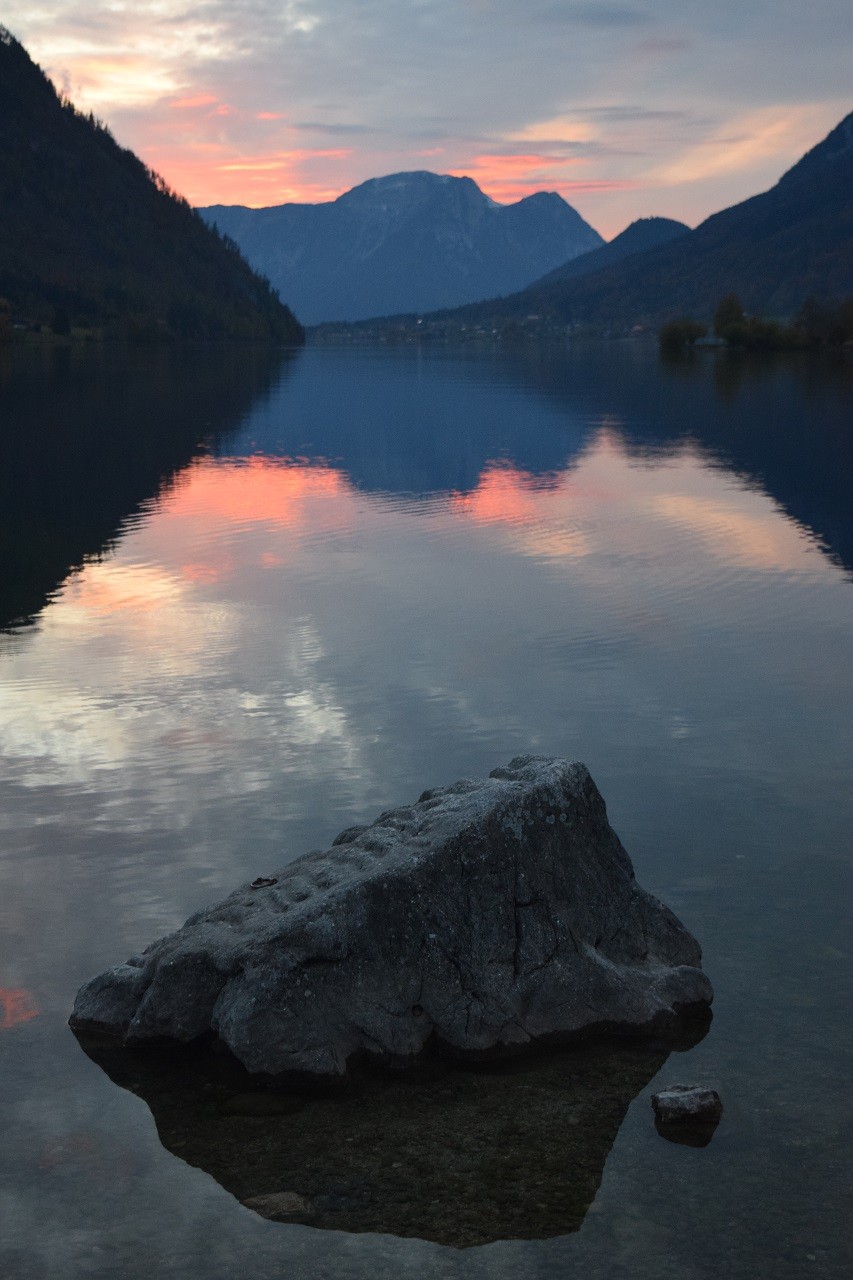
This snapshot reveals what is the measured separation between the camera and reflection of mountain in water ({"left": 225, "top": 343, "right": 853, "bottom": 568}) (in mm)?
47781

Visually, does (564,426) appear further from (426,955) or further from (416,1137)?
(416,1137)

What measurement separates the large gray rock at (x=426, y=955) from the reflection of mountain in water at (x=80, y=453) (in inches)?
592

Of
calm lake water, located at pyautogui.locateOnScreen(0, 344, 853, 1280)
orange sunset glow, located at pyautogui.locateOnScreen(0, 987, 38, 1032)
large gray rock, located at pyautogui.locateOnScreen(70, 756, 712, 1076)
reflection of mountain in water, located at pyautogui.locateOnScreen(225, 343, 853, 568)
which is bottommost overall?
reflection of mountain in water, located at pyautogui.locateOnScreen(225, 343, 853, 568)

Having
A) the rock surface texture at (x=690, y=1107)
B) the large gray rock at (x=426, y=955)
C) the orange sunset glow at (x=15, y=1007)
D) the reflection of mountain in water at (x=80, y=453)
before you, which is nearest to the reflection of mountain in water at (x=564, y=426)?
the reflection of mountain in water at (x=80, y=453)

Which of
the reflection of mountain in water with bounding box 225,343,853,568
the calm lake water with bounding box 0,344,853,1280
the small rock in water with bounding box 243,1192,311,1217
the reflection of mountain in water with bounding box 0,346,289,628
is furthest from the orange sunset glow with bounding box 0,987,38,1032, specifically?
the reflection of mountain in water with bounding box 225,343,853,568

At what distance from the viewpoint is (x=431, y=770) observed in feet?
53.7

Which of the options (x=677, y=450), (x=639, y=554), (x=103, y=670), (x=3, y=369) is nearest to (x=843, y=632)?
(x=639, y=554)

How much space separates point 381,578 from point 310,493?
15608 mm

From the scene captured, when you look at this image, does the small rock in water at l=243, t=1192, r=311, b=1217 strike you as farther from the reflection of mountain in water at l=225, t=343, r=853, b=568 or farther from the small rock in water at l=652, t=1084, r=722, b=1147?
the reflection of mountain in water at l=225, t=343, r=853, b=568

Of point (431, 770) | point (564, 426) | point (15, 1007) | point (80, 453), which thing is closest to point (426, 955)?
point (15, 1007)

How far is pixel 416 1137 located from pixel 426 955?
4.83 feet

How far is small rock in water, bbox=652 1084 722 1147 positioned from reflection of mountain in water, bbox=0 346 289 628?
17.8 m

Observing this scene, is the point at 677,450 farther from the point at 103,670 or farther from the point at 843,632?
the point at 103,670

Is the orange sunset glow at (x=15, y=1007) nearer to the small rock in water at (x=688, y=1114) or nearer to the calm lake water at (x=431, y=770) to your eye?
the calm lake water at (x=431, y=770)
